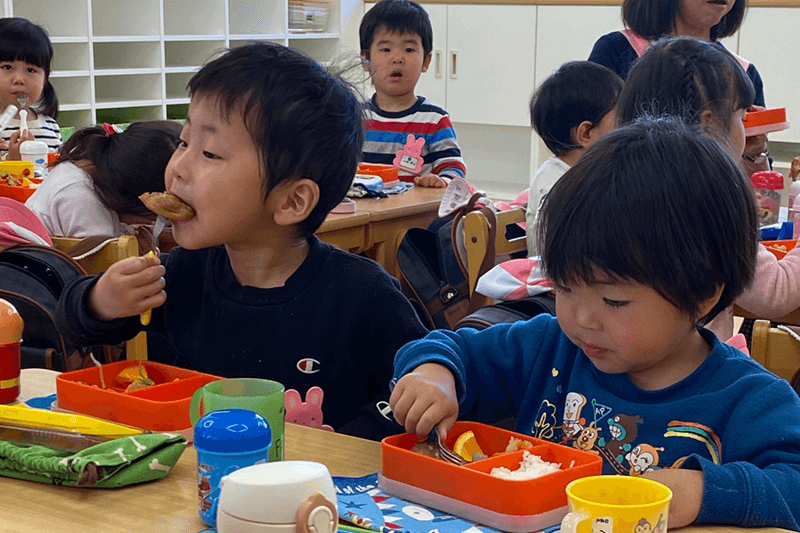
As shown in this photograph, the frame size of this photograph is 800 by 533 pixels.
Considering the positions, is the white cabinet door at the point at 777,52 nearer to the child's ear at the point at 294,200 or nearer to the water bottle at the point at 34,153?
the water bottle at the point at 34,153

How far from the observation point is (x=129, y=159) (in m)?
2.47

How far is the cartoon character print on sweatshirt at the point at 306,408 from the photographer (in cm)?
127

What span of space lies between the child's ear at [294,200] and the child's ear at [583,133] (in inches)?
59.2

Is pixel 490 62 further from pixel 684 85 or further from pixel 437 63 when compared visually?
pixel 684 85

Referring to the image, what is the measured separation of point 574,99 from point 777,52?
3.55 metres

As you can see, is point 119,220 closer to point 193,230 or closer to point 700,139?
point 193,230

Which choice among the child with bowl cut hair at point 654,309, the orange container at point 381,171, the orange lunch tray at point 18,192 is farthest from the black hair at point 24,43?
the child with bowl cut hair at point 654,309

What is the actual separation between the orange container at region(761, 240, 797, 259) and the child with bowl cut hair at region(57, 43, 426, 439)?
1025 mm

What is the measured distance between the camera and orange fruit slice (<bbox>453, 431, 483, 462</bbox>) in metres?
1.01

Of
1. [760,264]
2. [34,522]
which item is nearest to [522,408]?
[34,522]

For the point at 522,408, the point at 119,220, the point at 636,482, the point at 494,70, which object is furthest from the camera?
the point at 494,70

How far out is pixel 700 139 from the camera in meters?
1.08

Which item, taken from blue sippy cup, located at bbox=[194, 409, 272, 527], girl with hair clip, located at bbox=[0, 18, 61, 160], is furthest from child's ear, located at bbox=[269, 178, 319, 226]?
girl with hair clip, located at bbox=[0, 18, 61, 160]

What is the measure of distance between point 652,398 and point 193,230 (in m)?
0.66
